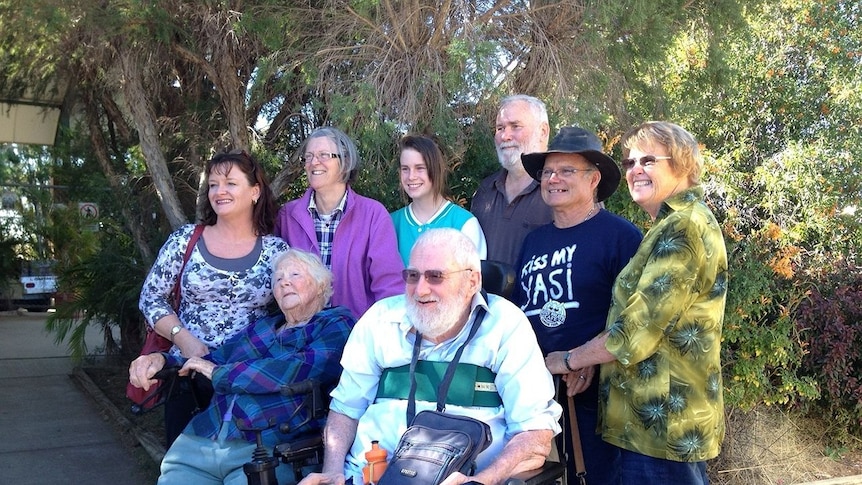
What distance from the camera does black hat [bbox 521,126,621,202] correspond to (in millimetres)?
2738

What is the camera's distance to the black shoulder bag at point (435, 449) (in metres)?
2.18

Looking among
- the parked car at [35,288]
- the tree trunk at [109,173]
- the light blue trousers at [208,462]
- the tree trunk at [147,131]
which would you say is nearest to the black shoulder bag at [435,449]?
the light blue trousers at [208,462]

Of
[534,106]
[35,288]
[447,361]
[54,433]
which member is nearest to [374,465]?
[447,361]

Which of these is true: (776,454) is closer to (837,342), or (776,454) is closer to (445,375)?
(837,342)

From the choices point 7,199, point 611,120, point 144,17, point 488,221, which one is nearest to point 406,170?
point 488,221

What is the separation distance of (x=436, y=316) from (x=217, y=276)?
1.23 meters

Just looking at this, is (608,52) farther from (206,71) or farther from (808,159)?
(206,71)

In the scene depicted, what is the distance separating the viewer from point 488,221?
11.1ft

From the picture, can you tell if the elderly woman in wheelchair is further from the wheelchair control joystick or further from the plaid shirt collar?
the plaid shirt collar

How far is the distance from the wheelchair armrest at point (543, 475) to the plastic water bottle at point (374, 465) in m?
0.42

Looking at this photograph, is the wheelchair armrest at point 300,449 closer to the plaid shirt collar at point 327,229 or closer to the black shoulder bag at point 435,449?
the black shoulder bag at point 435,449

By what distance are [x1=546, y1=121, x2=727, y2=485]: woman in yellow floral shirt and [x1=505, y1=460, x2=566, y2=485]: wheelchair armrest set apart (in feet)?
0.65

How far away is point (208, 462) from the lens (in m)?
2.83

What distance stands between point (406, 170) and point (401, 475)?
1.49 metres
